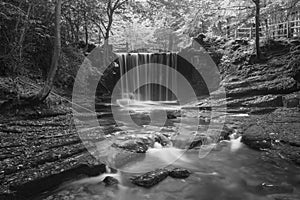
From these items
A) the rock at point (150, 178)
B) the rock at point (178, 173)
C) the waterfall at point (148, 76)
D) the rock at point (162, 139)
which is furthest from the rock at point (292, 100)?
the waterfall at point (148, 76)

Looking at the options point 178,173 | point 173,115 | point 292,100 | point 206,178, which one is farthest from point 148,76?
point 178,173

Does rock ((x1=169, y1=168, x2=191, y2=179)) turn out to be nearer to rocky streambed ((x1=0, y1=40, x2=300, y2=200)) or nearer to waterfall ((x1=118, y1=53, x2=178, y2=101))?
rocky streambed ((x1=0, y1=40, x2=300, y2=200))

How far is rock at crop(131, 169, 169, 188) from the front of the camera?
4.41 m

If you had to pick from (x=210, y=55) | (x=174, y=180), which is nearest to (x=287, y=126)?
(x=174, y=180)

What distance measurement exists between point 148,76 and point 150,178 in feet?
43.4

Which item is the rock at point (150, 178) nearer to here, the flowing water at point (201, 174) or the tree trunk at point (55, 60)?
the flowing water at point (201, 174)

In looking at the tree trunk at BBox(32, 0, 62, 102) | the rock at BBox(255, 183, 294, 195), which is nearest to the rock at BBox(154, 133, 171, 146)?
the rock at BBox(255, 183, 294, 195)

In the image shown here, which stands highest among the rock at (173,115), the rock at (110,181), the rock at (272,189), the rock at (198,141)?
the rock at (173,115)

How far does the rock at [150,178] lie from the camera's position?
4.41 m

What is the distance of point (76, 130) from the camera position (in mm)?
6137

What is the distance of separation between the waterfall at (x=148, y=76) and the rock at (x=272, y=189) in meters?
12.1

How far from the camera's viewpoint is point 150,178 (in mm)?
4492

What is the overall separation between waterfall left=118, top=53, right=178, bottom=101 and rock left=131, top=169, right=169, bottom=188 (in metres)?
11.3

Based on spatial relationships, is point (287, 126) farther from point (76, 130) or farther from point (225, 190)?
point (76, 130)
